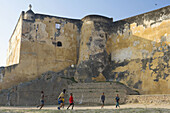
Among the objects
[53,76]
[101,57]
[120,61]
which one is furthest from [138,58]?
[53,76]

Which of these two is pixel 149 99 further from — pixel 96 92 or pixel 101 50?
pixel 101 50

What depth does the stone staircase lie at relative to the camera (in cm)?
1529

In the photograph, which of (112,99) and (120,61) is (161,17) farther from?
(112,99)

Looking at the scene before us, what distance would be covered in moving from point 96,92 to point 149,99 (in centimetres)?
383

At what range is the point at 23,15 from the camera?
2047 cm

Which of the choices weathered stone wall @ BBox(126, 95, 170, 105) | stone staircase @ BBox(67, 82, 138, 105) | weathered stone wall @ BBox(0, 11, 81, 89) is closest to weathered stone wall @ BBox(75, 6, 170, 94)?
weathered stone wall @ BBox(0, 11, 81, 89)

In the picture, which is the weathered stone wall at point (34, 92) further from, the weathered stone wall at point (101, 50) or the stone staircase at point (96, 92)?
the weathered stone wall at point (101, 50)

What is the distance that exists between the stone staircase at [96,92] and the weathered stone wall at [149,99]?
661 mm

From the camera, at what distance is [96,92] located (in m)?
15.7

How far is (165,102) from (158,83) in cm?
307

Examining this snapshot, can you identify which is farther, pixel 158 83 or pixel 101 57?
pixel 101 57

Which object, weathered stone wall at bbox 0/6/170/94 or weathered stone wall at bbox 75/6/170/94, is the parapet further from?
weathered stone wall at bbox 75/6/170/94

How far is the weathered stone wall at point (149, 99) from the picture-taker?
1310 centimetres

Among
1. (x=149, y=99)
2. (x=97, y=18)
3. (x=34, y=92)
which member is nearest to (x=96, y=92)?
(x=149, y=99)
